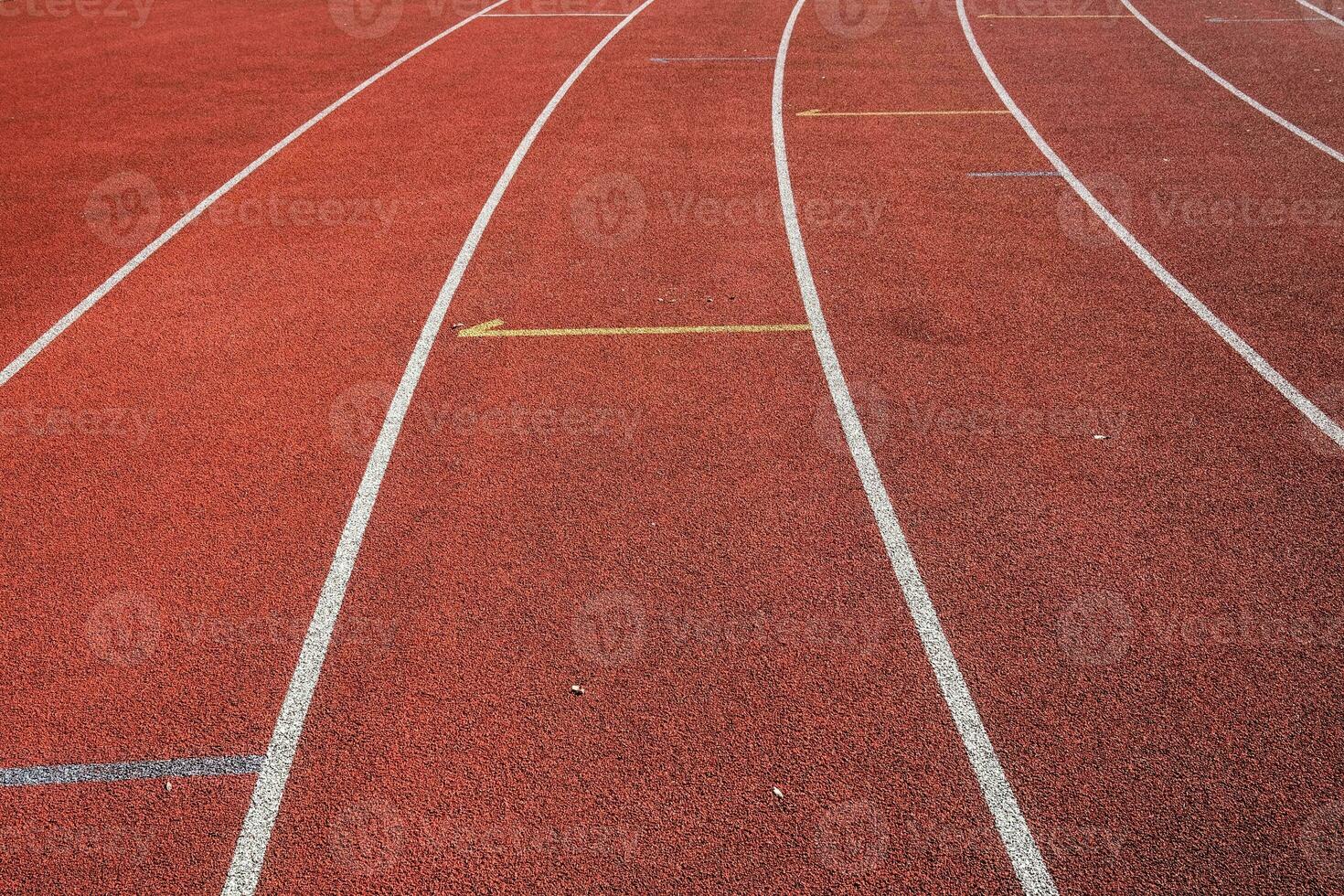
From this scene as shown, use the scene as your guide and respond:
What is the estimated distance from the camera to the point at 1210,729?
13.1ft

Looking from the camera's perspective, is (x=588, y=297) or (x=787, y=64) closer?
(x=588, y=297)

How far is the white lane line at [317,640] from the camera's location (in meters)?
3.59

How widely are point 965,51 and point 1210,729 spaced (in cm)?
1218

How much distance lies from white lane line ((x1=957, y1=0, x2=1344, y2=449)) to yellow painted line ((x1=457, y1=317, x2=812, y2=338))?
9.06 feet

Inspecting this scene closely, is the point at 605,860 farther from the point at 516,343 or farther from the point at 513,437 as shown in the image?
the point at 516,343

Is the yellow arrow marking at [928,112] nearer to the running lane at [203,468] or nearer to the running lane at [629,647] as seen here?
the running lane at [203,468]

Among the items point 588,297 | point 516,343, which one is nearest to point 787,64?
point 588,297

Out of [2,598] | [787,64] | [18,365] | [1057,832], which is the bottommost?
[1057,832]

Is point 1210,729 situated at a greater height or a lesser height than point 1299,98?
lesser

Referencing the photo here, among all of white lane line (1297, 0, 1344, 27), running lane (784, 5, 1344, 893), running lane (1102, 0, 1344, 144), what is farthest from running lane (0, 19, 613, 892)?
white lane line (1297, 0, 1344, 27)

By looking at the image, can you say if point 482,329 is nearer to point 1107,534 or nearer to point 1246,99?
point 1107,534

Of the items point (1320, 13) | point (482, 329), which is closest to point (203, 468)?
point (482, 329)

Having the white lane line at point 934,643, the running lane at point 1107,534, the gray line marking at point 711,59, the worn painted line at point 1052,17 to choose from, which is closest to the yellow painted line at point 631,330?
the white lane line at point 934,643

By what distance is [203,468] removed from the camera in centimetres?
557
